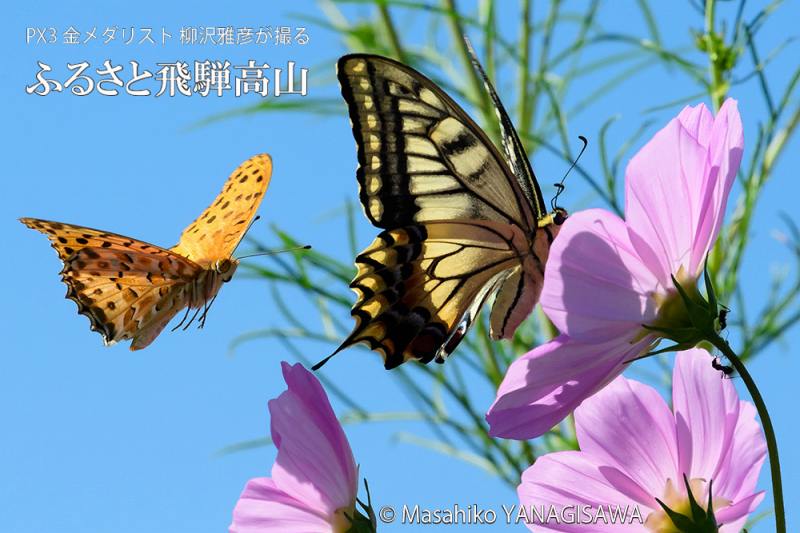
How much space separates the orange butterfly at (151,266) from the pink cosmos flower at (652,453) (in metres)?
0.34

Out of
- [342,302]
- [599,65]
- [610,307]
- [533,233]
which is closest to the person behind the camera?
[610,307]

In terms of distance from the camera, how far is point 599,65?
1.09 m

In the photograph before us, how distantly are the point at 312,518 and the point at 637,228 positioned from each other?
0.20 m

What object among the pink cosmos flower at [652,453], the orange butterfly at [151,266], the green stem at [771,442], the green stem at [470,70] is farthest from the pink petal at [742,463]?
the green stem at [470,70]

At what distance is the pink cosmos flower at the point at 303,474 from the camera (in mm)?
435

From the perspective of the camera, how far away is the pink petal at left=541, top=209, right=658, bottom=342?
373 mm

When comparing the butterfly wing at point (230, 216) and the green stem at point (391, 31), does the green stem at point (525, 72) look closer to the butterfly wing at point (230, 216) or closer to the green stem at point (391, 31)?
the green stem at point (391, 31)

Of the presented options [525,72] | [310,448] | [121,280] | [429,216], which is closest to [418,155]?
[429,216]

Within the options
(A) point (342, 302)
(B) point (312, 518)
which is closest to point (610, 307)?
(B) point (312, 518)

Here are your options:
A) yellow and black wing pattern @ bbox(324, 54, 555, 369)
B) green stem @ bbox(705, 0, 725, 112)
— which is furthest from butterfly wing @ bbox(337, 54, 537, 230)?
green stem @ bbox(705, 0, 725, 112)

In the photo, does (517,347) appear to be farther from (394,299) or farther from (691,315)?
(691,315)

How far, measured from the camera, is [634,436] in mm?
441

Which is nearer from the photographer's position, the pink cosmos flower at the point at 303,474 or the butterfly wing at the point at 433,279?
the pink cosmos flower at the point at 303,474

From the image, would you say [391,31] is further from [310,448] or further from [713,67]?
[310,448]
